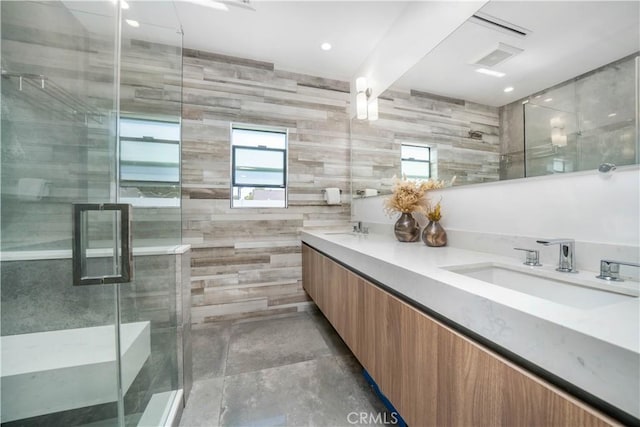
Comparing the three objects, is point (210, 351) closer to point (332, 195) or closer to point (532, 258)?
point (332, 195)

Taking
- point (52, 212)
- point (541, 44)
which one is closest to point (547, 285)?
point (541, 44)

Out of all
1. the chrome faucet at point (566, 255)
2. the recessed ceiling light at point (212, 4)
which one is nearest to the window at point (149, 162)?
the recessed ceiling light at point (212, 4)

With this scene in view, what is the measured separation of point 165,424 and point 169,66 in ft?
6.86

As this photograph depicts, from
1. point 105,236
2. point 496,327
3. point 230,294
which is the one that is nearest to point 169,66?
point 105,236

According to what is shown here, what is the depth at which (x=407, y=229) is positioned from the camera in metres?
1.63

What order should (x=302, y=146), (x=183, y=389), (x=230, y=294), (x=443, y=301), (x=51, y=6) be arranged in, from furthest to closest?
(x=302, y=146)
(x=230, y=294)
(x=51, y=6)
(x=183, y=389)
(x=443, y=301)

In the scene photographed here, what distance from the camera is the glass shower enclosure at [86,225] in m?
1.06

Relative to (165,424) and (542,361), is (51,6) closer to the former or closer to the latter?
(165,424)

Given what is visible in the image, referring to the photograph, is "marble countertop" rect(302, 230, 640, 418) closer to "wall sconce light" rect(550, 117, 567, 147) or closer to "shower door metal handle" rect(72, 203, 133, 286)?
"wall sconce light" rect(550, 117, 567, 147)

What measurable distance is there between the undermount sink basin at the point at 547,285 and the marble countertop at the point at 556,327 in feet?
0.09

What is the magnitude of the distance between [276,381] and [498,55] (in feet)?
7.21

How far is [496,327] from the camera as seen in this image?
543 millimetres
